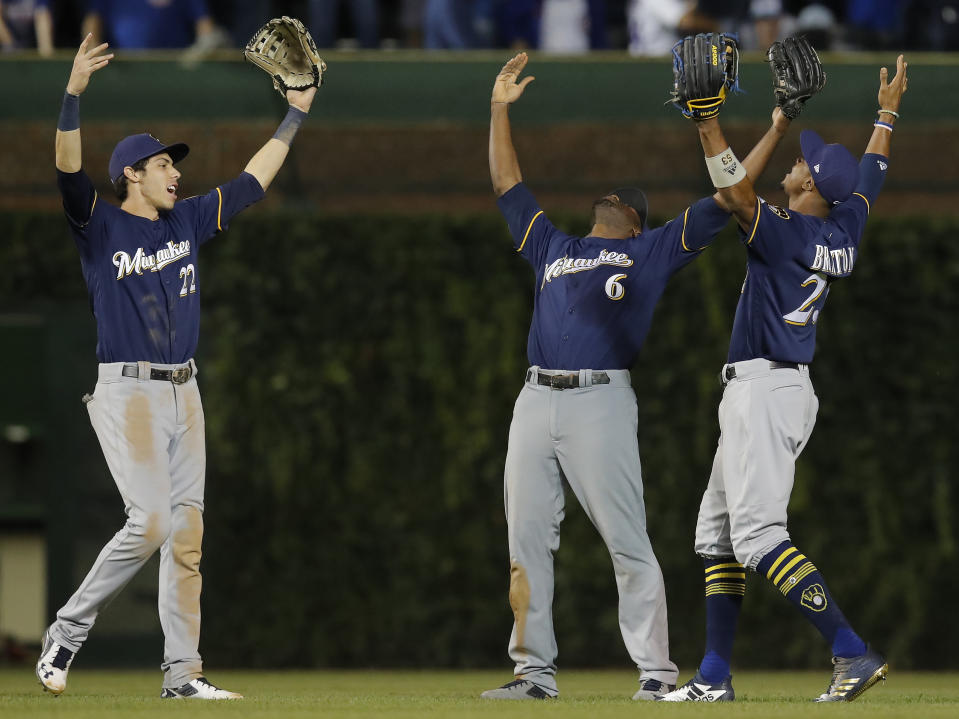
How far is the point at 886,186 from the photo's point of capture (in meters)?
11.0

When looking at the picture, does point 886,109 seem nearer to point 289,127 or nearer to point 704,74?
point 704,74

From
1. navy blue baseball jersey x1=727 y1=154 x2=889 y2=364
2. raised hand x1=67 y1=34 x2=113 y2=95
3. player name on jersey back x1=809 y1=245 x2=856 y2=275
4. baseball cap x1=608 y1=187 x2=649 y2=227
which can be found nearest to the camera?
raised hand x1=67 y1=34 x2=113 y2=95

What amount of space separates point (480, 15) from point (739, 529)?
6.48 m

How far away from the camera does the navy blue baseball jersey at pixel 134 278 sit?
6734 mm

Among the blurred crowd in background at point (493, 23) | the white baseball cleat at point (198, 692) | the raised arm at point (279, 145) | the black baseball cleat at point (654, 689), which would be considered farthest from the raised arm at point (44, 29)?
the black baseball cleat at point (654, 689)

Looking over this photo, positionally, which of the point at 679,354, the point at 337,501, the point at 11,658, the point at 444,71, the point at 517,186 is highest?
the point at 444,71

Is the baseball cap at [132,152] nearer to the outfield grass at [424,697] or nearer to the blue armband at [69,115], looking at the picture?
the blue armband at [69,115]

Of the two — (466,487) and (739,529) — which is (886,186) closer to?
(466,487)

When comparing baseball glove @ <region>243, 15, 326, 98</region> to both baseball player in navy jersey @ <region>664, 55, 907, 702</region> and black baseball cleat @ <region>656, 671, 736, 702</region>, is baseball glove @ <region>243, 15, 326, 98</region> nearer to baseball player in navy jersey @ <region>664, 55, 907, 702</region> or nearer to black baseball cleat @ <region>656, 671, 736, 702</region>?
baseball player in navy jersey @ <region>664, 55, 907, 702</region>

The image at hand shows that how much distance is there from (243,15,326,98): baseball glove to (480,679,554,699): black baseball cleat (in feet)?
9.58

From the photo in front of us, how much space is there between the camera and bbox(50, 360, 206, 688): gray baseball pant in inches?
260

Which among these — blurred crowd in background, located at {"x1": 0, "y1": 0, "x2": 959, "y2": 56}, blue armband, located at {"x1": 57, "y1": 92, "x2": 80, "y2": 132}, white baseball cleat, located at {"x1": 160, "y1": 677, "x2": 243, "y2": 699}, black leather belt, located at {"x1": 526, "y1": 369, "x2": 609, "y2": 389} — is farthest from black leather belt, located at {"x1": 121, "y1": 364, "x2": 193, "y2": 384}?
blurred crowd in background, located at {"x1": 0, "y1": 0, "x2": 959, "y2": 56}

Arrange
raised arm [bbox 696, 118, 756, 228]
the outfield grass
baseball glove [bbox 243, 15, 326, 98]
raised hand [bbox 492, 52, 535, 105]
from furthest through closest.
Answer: baseball glove [bbox 243, 15, 326, 98]
raised hand [bbox 492, 52, 535, 105]
raised arm [bbox 696, 118, 756, 228]
the outfield grass

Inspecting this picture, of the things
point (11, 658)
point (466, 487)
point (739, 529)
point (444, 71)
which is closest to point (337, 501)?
point (466, 487)
